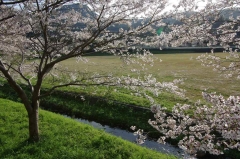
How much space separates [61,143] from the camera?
27.6 ft

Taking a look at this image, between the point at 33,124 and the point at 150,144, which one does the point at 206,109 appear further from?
the point at 150,144

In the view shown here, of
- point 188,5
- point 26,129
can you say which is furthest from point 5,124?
point 188,5

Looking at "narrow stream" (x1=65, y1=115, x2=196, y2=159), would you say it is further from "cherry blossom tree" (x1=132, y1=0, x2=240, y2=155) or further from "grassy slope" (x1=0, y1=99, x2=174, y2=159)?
"cherry blossom tree" (x1=132, y1=0, x2=240, y2=155)

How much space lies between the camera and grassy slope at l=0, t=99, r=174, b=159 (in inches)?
306

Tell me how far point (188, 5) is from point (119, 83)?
10.0 ft

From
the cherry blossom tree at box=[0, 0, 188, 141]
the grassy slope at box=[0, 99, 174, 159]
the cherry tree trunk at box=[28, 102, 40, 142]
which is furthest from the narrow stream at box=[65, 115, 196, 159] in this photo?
the cherry tree trunk at box=[28, 102, 40, 142]

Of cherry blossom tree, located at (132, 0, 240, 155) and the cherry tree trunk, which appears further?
the cherry tree trunk

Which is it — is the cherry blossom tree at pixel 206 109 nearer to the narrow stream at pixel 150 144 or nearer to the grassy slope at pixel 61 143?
the grassy slope at pixel 61 143

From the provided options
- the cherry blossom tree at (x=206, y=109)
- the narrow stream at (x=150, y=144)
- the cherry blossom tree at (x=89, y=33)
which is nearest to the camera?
the cherry blossom tree at (x=206, y=109)

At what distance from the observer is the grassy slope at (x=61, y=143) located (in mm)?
7777

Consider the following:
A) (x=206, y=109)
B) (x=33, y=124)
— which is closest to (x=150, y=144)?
(x=33, y=124)

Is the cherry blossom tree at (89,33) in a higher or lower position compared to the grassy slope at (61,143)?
higher

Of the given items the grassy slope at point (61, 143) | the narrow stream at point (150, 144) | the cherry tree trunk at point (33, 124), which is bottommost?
the narrow stream at point (150, 144)

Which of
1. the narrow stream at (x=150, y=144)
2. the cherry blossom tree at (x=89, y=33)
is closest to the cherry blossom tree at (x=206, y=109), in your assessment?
the cherry blossom tree at (x=89, y=33)
